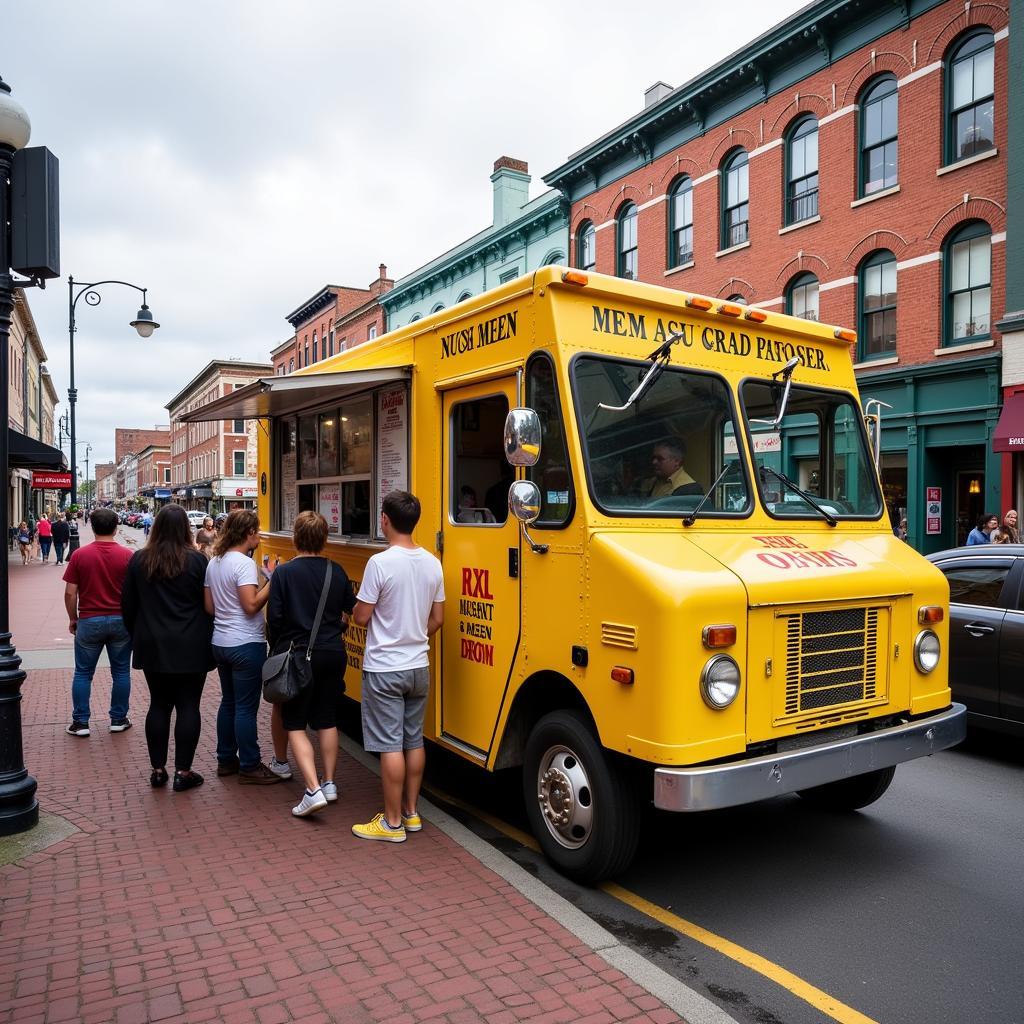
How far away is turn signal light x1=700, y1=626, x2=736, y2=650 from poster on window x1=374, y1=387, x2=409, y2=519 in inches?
106

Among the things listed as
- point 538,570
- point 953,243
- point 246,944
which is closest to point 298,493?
point 538,570

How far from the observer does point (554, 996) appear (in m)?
3.32

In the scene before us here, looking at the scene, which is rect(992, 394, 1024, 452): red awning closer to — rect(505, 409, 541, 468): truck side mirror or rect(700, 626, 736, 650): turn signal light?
rect(700, 626, 736, 650): turn signal light

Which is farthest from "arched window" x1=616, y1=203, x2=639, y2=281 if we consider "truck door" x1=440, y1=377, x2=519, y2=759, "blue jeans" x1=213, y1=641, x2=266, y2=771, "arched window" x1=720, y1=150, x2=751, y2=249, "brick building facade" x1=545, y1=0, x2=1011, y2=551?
"blue jeans" x1=213, y1=641, x2=266, y2=771

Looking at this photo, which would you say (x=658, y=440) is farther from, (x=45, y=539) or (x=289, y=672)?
(x=45, y=539)

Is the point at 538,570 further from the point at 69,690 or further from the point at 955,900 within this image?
the point at 69,690

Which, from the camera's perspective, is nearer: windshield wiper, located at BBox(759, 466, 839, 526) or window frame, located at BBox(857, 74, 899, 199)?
windshield wiper, located at BBox(759, 466, 839, 526)

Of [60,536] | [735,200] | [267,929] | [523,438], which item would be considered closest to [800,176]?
[735,200]

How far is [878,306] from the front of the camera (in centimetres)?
1817

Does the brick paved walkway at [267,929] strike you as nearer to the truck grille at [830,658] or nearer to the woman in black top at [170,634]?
the woman in black top at [170,634]

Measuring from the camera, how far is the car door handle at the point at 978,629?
21.7ft

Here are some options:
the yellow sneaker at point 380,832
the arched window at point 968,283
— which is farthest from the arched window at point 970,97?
the yellow sneaker at point 380,832

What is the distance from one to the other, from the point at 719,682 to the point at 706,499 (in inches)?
44.4

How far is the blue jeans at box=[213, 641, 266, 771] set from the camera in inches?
230
